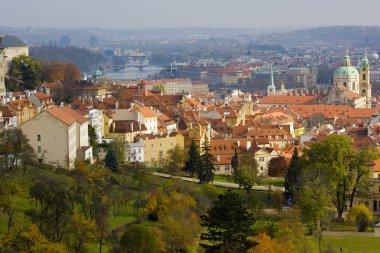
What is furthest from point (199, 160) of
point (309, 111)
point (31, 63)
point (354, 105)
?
point (354, 105)

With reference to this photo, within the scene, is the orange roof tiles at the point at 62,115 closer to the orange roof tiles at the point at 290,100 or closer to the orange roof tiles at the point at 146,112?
the orange roof tiles at the point at 146,112

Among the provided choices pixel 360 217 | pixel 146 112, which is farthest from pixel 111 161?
pixel 146 112

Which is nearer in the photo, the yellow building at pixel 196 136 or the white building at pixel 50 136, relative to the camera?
the white building at pixel 50 136

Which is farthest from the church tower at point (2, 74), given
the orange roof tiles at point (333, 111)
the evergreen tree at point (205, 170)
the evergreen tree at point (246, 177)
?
the orange roof tiles at point (333, 111)

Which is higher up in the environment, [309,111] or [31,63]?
[31,63]

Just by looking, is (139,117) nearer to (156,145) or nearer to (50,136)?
(156,145)

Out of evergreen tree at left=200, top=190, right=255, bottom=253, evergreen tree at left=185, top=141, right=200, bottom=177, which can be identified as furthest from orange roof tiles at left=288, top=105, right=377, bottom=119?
evergreen tree at left=200, top=190, right=255, bottom=253

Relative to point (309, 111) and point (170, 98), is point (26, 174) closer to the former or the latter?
point (170, 98)
